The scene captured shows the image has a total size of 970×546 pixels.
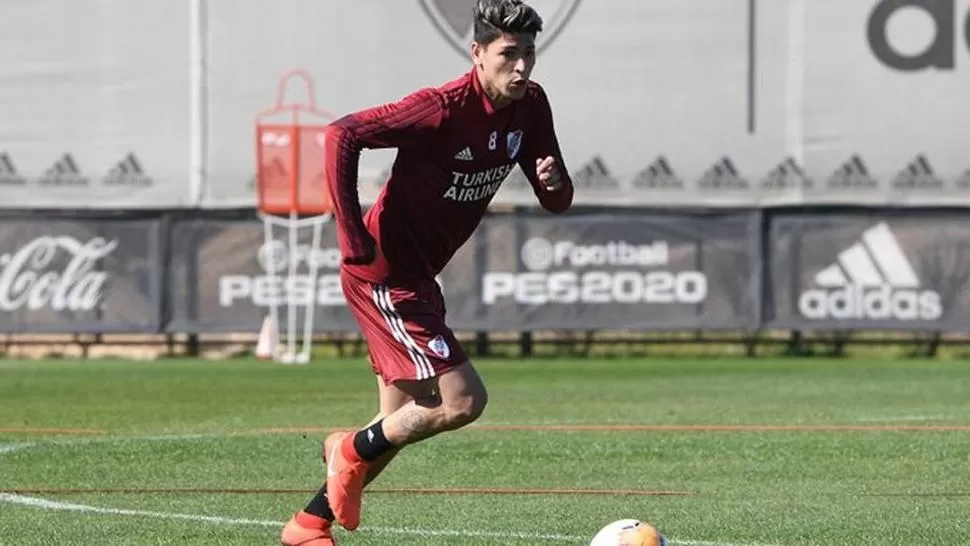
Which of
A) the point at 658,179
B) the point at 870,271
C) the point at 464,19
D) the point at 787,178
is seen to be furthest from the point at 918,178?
the point at 464,19

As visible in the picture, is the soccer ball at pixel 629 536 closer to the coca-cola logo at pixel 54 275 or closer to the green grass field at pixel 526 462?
the green grass field at pixel 526 462

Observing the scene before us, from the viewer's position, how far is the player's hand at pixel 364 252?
311 inches

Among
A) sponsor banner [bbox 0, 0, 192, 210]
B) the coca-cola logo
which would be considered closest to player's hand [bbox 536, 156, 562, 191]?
the coca-cola logo

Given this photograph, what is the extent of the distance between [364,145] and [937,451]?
5.40 metres

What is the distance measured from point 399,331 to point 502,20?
1314 millimetres

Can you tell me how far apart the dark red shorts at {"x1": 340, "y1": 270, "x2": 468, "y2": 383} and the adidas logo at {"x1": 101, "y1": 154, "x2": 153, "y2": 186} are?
673 inches

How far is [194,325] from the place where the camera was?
2361 cm

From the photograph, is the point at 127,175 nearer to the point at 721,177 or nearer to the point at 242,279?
the point at 242,279

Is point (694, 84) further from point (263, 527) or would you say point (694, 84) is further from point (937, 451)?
point (263, 527)

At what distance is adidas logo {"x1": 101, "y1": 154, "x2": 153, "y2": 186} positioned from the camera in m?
25.1

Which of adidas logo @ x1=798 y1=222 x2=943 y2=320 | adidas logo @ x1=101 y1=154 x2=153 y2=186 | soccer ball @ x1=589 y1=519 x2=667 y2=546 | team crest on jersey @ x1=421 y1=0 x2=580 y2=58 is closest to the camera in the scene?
soccer ball @ x1=589 y1=519 x2=667 y2=546

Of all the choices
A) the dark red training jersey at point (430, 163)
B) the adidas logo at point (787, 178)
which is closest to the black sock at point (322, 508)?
the dark red training jersey at point (430, 163)

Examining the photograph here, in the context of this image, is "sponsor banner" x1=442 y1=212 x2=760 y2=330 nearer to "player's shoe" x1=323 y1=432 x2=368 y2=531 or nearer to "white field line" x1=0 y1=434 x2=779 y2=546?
"white field line" x1=0 y1=434 x2=779 y2=546

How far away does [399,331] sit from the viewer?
27.0ft
